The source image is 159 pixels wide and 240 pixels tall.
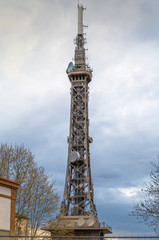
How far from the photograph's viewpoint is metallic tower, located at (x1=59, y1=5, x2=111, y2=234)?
242 ft

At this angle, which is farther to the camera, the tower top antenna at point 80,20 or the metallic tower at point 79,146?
the tower top antenna at point 80,20

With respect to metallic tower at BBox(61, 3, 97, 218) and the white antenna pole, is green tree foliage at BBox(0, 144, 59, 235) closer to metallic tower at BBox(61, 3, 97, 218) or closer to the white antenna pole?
metallic tower at BBox(61, 3, 97, 218)

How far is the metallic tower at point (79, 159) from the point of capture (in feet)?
242

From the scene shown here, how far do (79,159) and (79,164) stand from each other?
2.65m

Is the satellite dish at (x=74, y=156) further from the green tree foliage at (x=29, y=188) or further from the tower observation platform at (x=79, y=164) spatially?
the green tree foliage at (x=29, y=188)

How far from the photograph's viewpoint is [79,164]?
82.1m

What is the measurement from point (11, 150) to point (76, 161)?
1637 inches

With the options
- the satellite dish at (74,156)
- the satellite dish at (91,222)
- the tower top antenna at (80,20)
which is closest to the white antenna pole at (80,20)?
the tower top antenna at (80,20)

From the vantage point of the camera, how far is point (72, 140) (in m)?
84.5

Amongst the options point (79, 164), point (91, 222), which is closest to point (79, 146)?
point (79, 164)

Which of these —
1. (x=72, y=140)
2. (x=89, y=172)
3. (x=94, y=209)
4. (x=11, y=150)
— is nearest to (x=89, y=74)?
(x=72, y=140)

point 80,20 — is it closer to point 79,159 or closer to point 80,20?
point 80,20

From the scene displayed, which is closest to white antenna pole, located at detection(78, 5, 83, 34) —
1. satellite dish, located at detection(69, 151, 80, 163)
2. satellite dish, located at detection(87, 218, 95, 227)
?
satellite dish, located at detection(69, 151, 80, 163)

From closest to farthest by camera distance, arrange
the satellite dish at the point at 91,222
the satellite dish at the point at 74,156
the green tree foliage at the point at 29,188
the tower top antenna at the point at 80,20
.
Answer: the green tree foliage at the point at 29,188, the satellite dish at the point at 91,222, the satellite dish at the point at 74,156, the tower top antenna at the point at 80,20
